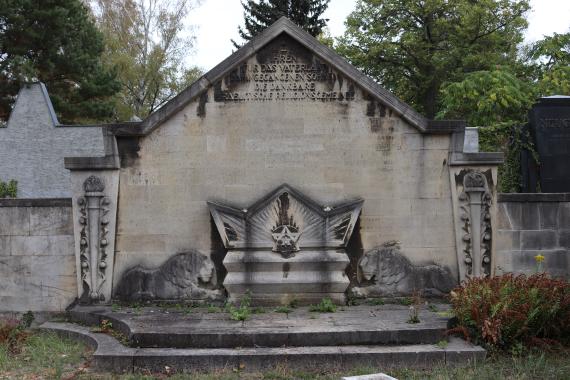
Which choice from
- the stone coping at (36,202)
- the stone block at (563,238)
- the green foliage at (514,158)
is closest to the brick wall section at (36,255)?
the stone coping at (36,202)

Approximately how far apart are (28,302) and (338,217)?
5.15m

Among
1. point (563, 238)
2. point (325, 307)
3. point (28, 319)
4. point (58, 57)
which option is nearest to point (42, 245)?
point (28, 319)

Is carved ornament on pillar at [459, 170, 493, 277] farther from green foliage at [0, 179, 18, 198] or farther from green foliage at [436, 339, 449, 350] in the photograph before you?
green foliage at [0, 179, 18, 198]

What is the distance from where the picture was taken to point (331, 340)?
688 centimetres

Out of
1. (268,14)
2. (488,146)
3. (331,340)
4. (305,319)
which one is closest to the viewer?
(331,340)

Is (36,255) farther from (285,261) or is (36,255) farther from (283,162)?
(283,162)

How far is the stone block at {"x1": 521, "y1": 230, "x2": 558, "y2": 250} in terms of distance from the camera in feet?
29.3

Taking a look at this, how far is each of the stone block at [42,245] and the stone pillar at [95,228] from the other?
27 cm

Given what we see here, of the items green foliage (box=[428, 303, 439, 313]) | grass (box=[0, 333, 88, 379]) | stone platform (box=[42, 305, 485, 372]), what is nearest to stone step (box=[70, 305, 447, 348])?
stone platform (box=[42, 305, 485, 372])

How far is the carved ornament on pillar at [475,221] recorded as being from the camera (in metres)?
8.74

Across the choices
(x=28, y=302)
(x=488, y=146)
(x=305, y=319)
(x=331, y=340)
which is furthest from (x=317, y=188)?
(x=488, y=146)

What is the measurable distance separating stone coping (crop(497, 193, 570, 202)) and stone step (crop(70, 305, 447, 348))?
2.44 m

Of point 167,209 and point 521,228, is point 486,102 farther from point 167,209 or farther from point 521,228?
point 167,209

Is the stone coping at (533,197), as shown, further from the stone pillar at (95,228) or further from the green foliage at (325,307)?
the stone pillar at (95,228)
